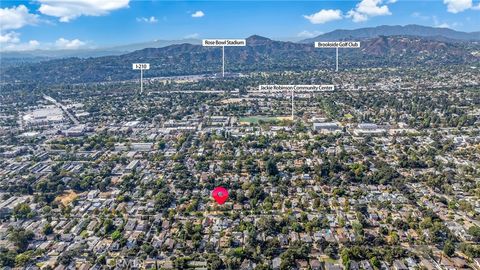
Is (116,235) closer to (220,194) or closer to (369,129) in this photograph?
(220,194)

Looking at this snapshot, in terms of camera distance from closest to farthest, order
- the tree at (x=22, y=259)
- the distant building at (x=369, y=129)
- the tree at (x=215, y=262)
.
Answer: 1. the tree at (x=215, y=262)
2. the tree at (x=22, y=259)
3. the distant building at (x=369, y=129)

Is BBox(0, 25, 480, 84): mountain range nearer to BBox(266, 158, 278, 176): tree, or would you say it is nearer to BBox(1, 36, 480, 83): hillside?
BBox(1, 36, 480, 83): hillside

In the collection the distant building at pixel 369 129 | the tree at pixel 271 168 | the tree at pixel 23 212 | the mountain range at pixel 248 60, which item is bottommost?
the tree at pixel 23 212

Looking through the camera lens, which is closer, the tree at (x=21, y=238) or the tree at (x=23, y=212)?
the tree at (x=21, y=238)

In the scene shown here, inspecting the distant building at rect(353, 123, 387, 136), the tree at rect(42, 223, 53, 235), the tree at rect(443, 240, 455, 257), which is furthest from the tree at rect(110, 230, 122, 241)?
the distant building at rect(353, 123, 387, 136)

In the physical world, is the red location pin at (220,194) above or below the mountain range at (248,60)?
below

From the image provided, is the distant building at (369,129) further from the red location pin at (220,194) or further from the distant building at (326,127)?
the red location pin at (220,194)

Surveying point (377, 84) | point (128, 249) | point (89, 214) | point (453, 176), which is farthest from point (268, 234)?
point (377, 84)

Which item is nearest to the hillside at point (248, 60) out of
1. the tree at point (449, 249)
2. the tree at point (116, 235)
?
the tree at point (116, 235)
